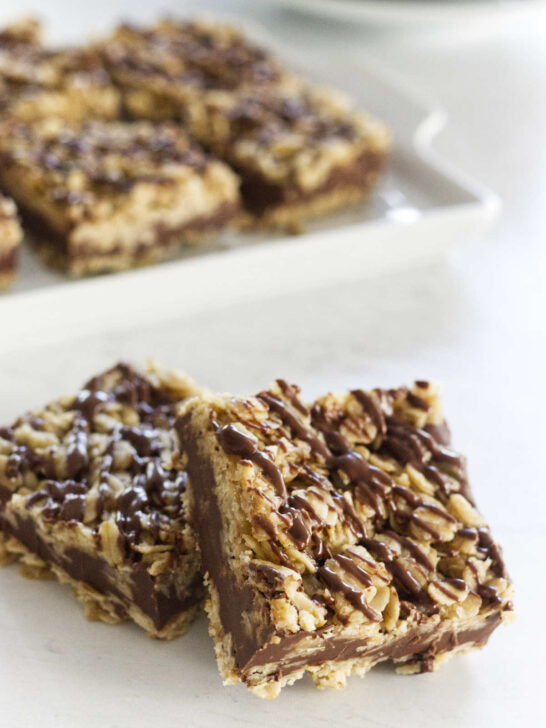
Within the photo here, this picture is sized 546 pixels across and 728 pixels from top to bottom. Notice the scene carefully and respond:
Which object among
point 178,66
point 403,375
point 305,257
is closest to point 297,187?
point 305,257

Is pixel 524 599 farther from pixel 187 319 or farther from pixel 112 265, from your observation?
pixel 112 265

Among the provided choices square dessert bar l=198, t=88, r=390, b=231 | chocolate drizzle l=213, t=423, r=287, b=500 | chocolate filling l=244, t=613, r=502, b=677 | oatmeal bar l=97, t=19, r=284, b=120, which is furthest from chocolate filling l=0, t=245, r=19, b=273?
chocolate filling l=244, t=613, r=502, b=677

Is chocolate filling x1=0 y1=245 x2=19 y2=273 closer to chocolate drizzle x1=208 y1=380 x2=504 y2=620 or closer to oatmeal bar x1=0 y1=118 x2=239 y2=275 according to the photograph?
oatmeal bar x1=0 y1=118 x2=239 y2=275

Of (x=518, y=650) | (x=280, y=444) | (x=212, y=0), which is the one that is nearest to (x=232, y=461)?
(x=280, y=444)

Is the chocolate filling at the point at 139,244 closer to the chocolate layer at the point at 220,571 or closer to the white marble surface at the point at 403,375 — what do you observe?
the white marble surface at the point at 403,375

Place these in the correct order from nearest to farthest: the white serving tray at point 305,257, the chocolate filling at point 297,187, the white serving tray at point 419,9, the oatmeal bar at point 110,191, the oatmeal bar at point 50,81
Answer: the white serving tray at point 305,257, the oatmeal bar at point 110,191, the chocolate filling at point 297,187, the oatmeal bar at point 50,81, the white serving tray at point 419,9

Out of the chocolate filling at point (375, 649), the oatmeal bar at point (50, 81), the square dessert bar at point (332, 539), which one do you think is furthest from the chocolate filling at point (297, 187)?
the chocolate filling at point (375, 649)
